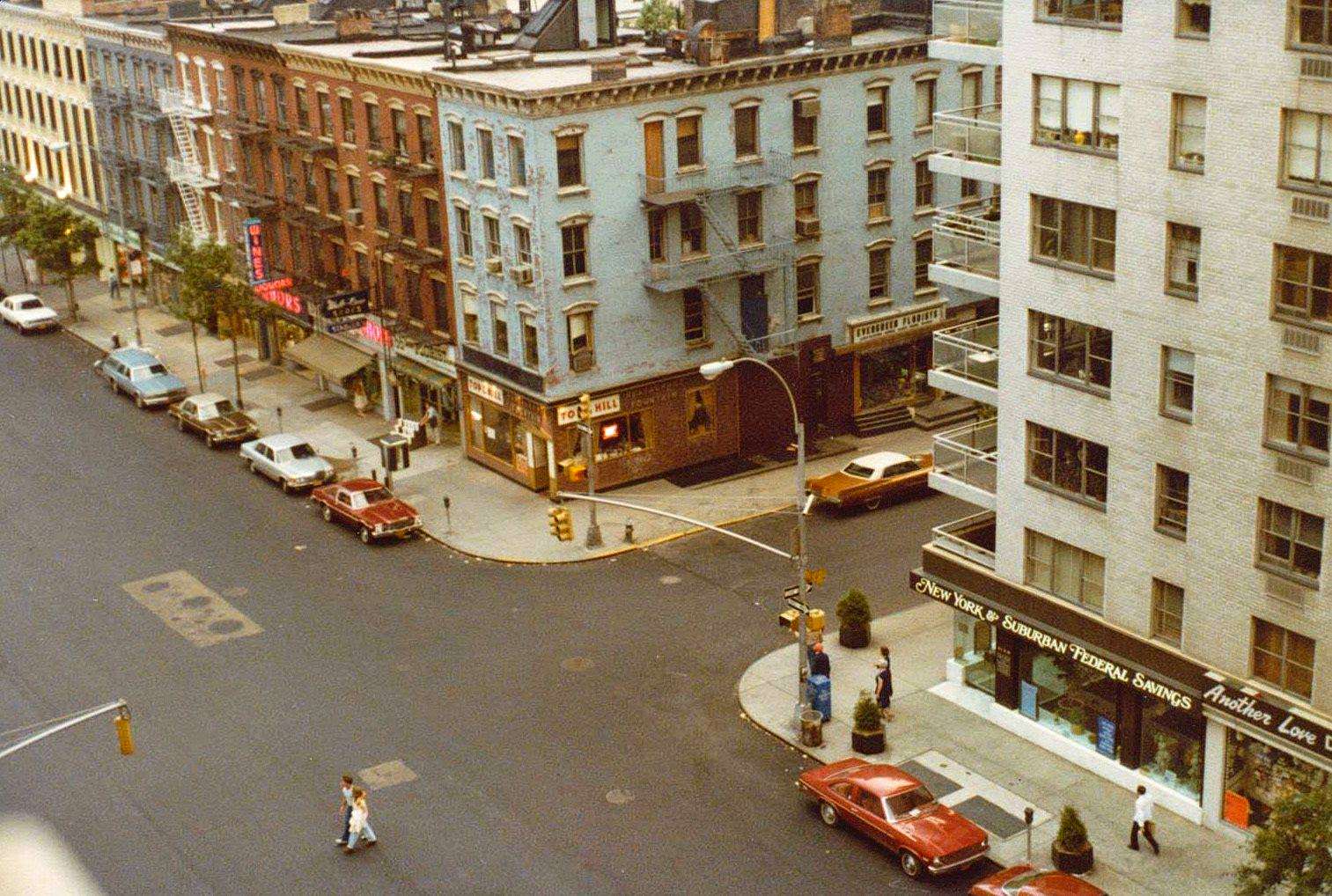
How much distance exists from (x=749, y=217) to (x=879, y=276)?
Result: 672 centimetres

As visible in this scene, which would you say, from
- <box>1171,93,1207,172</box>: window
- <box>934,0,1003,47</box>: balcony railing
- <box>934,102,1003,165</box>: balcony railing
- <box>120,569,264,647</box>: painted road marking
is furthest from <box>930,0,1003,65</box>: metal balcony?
<box>120,569,264,647</box>: painted road marking

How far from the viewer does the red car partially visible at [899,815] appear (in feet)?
107

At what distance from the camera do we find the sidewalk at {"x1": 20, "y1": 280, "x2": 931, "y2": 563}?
51.4m

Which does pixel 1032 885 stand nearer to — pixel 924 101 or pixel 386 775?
pixel 386 775

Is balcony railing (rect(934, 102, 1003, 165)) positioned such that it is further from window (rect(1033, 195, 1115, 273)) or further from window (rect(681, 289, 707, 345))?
window (rect(681, 289, 707, 345))

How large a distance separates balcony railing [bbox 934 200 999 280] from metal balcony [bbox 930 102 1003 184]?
1176mm

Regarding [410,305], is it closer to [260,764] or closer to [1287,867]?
[260,764]

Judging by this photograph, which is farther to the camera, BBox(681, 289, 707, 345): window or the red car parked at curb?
BBox(681, 289, 707, 345): window

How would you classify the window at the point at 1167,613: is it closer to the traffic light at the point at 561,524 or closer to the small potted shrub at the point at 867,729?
the small potted shrub at the point at 867,729

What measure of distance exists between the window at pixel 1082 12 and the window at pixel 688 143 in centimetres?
2090

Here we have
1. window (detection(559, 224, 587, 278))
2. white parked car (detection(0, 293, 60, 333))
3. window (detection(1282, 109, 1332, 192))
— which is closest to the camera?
window (detection(1282, 109, 1332, 192))

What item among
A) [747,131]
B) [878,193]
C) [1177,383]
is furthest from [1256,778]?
[878,193]

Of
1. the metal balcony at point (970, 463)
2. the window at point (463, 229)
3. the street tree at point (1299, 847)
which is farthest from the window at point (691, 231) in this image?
the street tree at point (1299, 847)

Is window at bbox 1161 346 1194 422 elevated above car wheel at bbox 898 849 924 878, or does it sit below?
above
